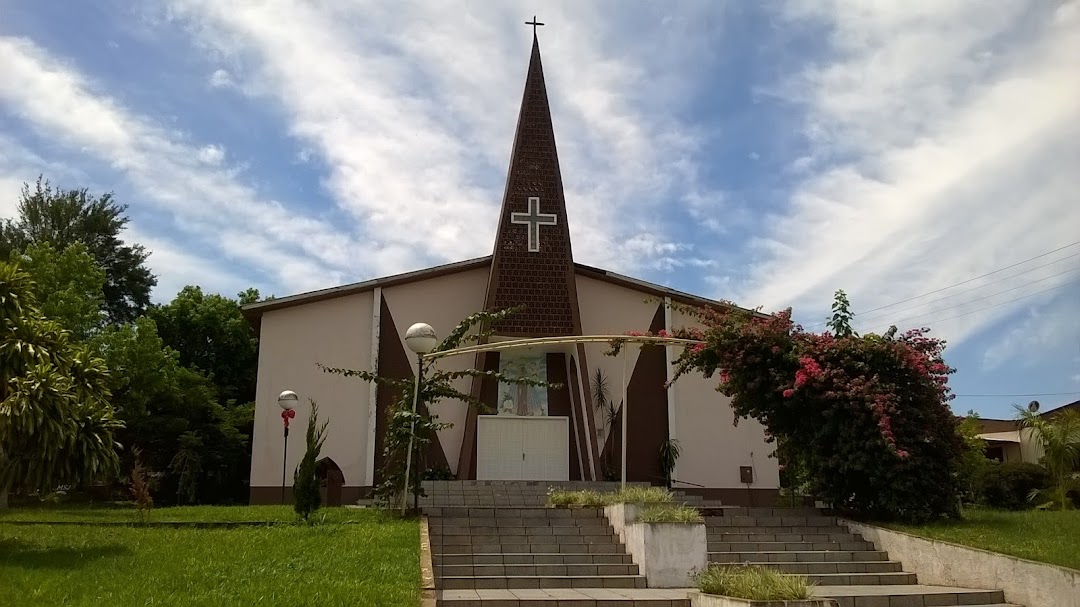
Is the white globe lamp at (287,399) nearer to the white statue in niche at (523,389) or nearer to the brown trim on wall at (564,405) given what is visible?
the white statue in niche at (523,389)

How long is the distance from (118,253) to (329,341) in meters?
15.3

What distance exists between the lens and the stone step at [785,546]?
11867 millimetres

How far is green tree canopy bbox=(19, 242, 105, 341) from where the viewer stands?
20.0m

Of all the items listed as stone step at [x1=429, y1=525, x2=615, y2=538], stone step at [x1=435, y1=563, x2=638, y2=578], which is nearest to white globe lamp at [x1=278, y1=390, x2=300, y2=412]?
stone step at [x1=429, y1=525, x2=615, y2=538]

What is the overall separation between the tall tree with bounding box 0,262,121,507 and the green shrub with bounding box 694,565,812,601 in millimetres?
7459

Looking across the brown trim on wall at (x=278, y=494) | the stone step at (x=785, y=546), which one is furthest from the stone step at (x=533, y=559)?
the brown trim on wall at (x=278, y=494)

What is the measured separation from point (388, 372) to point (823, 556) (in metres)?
11.6

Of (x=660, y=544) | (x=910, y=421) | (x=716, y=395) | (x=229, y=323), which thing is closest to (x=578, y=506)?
(x=660, y=544)

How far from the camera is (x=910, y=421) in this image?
42.9 ft

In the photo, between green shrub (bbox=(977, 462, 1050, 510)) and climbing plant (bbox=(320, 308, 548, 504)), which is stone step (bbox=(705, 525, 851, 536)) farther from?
green shrub (bbox=(977, 462, 1050, 510))

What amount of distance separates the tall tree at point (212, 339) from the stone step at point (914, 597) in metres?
23.9

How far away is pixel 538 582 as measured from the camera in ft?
33.6

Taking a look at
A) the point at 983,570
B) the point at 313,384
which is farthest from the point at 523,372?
the point at 983,570

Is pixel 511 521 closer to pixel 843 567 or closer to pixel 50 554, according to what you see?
pixel 843 567
